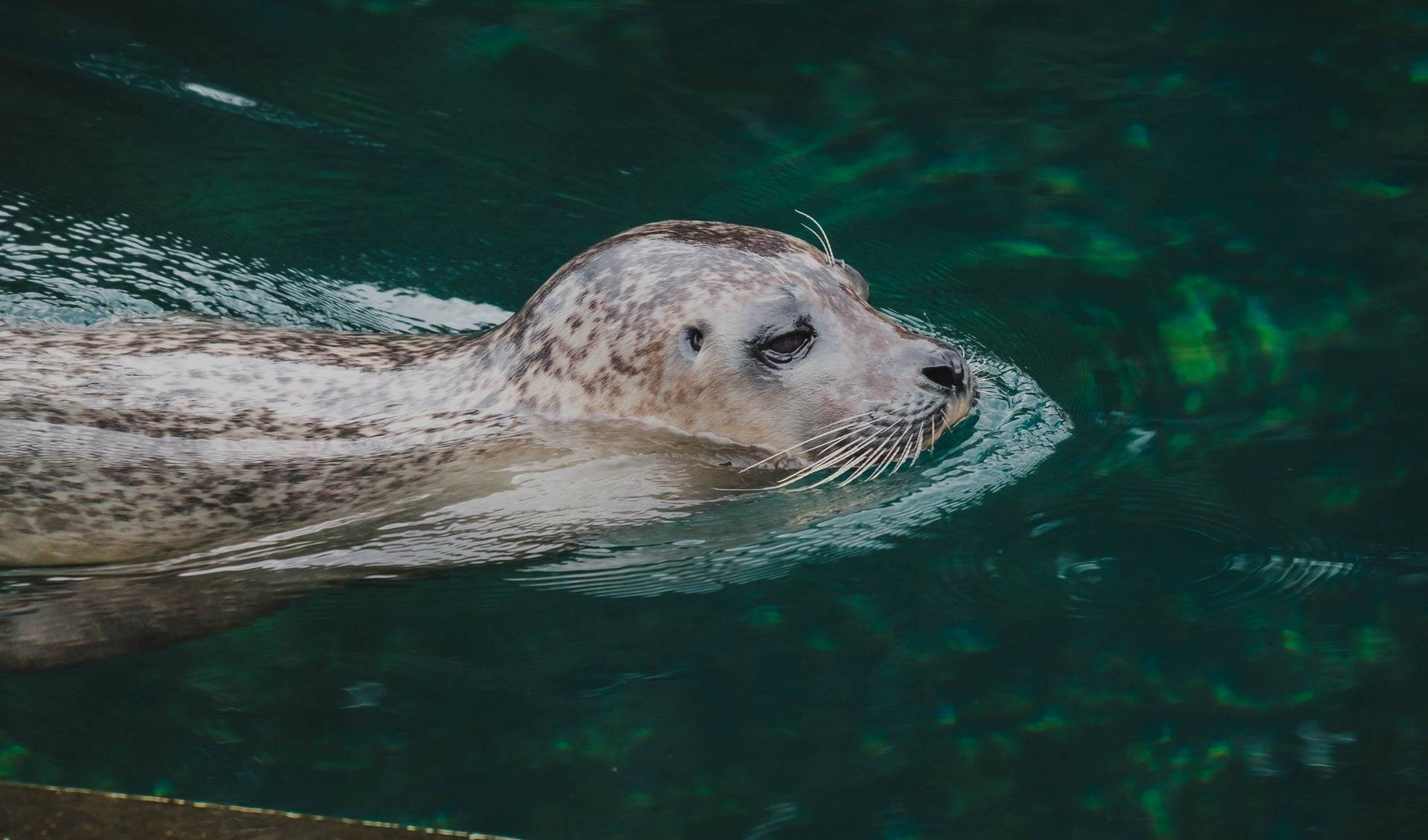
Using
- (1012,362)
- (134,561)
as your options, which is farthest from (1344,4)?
(134,561)

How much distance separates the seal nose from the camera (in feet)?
13.4

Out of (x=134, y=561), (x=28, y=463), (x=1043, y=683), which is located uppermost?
(x=28, y=463)

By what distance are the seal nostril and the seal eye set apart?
37cm

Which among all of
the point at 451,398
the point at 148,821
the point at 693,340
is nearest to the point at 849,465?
the point at 693,340

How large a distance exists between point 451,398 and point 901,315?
178 cm

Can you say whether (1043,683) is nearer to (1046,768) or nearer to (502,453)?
(1046,768)

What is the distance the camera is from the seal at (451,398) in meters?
3.96

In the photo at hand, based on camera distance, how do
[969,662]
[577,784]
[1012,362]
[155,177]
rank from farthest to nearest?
[155,177], [1012,362], [969,662], [577,784]

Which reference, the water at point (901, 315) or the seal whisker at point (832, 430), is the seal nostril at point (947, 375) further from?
the water at point (901, 315)

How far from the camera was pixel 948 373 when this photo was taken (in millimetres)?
4113

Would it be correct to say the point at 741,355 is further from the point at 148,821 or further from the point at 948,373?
the point at 148,821

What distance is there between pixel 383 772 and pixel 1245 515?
266 centimetres

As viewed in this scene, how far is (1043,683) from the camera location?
3.82 meters

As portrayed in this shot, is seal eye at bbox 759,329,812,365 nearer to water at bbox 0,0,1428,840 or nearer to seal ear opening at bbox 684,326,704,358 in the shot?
A: seal ear opening at bbox 684,326,704,358
